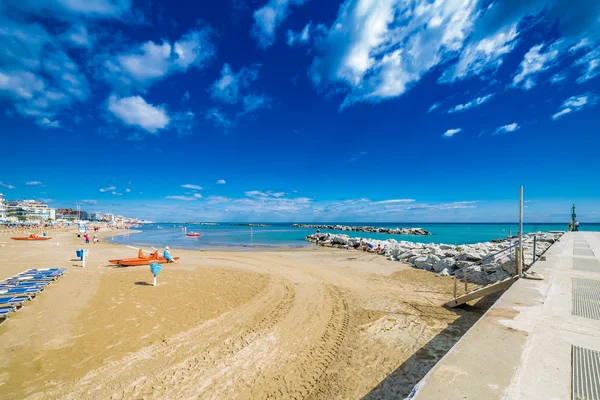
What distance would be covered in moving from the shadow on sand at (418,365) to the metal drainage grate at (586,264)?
461cm

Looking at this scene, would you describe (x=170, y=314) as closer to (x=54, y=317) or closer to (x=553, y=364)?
(x=54, y=317)

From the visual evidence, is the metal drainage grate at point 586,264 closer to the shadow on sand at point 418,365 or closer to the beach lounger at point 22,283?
the shadow on sand at point 418,365

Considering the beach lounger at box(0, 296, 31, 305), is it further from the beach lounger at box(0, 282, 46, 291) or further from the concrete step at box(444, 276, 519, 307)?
the concrete step at box(444, 276, 519, 307)

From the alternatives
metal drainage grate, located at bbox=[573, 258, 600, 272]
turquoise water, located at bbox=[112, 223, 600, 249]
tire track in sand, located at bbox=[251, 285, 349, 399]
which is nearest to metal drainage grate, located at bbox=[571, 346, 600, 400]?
tire track in sand, located at bbox=[251, 285, 349, 399]

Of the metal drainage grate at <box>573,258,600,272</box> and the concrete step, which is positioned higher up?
the metal drainage grate at <box>573,258,600,272</box>

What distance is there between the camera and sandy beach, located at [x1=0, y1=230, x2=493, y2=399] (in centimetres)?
487

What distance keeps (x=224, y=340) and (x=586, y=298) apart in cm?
870

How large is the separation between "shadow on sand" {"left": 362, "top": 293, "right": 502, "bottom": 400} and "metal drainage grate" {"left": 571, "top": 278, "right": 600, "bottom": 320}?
2.63 meters

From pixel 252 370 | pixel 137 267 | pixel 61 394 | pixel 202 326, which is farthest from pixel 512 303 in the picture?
pixel 137 267

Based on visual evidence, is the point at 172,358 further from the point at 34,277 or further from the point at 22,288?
the point at 34,277

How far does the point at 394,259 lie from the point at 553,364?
18795mm

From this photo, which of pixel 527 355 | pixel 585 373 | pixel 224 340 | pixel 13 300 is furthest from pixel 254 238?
pixel 585 373

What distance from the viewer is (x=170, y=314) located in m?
8.26

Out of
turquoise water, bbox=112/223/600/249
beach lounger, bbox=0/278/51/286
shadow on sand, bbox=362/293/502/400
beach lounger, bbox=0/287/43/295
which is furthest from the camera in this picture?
turquoise water, bbox=112/223/600/249
